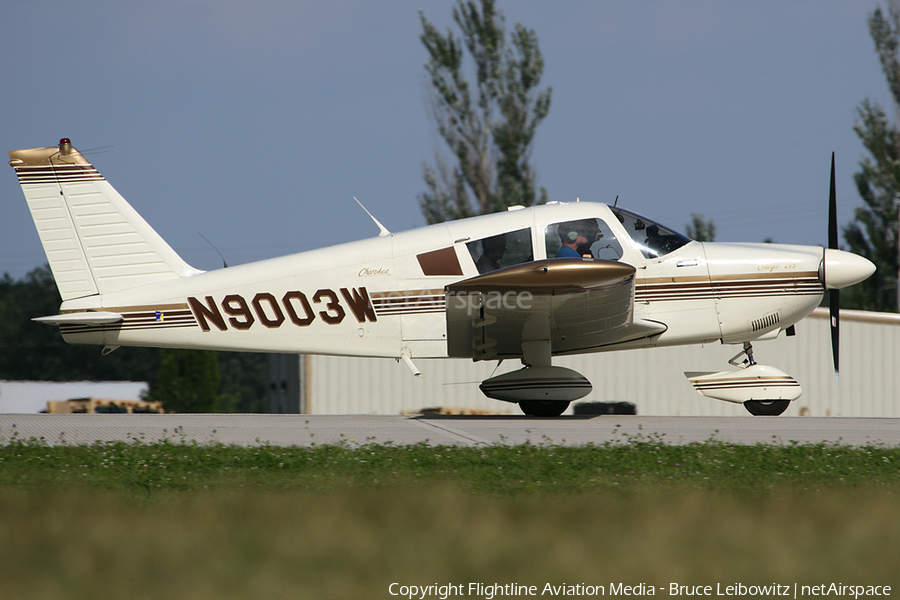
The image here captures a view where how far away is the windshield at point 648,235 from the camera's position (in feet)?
29.0

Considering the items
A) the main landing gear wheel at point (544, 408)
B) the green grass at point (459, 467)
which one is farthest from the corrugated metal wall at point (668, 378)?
the green grass at point (459, 467)

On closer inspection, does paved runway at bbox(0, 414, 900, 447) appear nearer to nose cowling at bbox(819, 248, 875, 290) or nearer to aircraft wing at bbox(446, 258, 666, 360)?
aircraft wing at bbox(446, 258, 666, 360)

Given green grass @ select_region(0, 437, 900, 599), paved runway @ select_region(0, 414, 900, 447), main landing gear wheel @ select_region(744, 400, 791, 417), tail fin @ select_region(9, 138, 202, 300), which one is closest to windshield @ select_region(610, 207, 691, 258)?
paved runway @ select_region(0, 414, 900, 447)

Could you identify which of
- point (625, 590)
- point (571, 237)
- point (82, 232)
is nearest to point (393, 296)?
point (571, 237)

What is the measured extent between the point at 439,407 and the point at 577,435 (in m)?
11.8

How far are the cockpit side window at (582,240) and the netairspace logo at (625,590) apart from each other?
5580 millimetres

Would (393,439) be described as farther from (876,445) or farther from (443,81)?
(443,81)

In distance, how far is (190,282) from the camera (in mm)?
9039

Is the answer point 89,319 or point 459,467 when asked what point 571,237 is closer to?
point 459,467

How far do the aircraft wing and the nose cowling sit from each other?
1848mm

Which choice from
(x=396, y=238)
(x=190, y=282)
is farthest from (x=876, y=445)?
(x=190, y=282)

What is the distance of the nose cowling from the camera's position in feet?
29.2

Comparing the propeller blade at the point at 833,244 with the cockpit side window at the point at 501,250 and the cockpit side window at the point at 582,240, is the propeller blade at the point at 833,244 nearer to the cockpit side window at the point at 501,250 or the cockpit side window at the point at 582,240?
the cockpit side window at the point at 582,240

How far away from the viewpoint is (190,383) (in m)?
39.7
